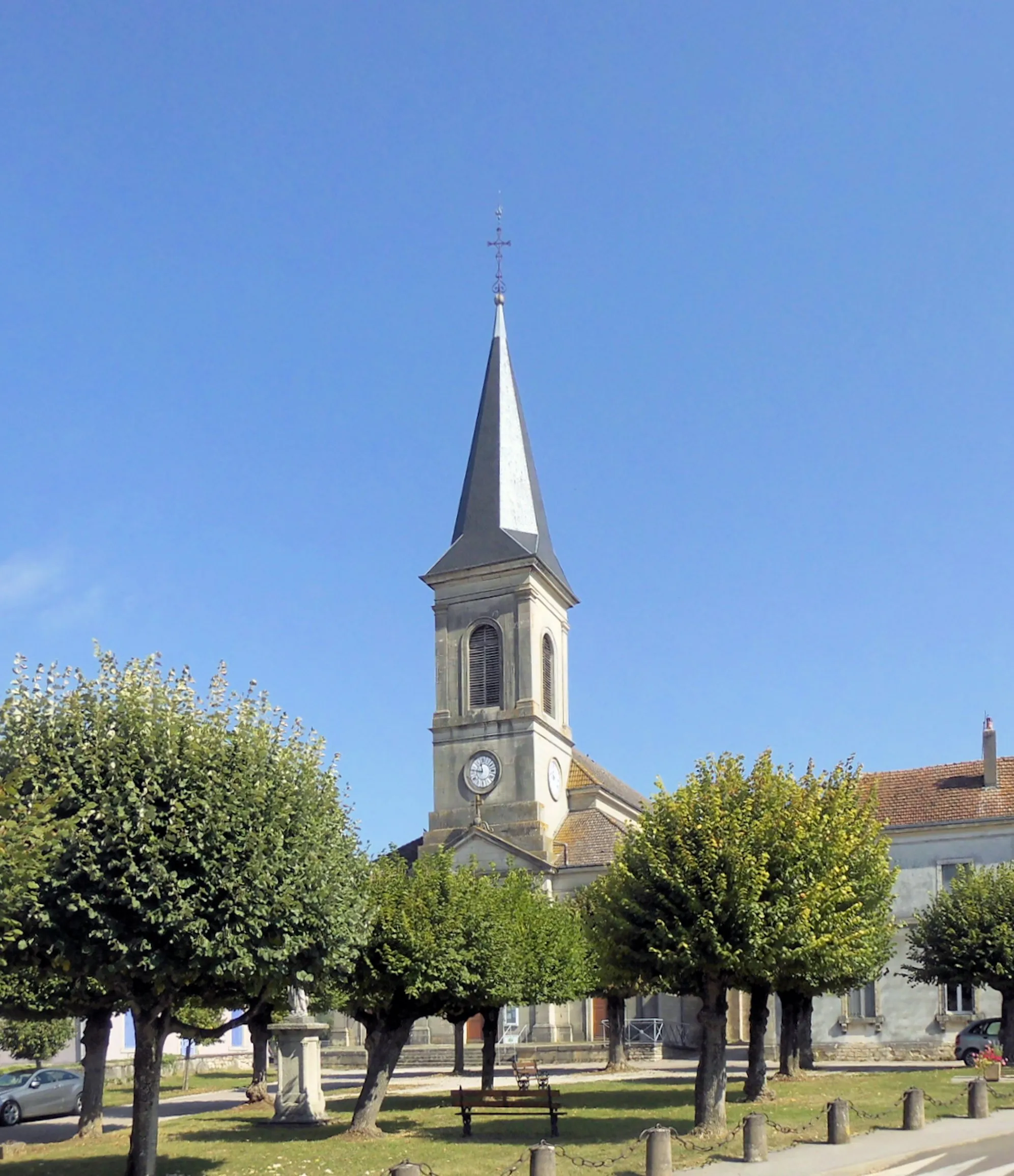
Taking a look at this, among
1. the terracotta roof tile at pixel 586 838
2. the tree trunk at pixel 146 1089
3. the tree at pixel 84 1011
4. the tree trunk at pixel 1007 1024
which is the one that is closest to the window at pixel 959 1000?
the tree trunk at pixel 1007 1024

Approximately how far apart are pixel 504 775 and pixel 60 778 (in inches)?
1519

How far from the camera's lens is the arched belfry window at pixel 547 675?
54750 millimetres

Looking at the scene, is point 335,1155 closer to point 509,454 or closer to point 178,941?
point 178,941

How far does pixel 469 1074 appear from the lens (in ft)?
130

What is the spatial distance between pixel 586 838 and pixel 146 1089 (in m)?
36.8

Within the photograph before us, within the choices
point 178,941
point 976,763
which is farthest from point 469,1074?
point 178,941

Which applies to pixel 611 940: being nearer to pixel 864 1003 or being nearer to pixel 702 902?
A: pixel 702 902

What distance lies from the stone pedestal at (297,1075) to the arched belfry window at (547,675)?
31162mm

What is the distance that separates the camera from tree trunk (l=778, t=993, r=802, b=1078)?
3053cm

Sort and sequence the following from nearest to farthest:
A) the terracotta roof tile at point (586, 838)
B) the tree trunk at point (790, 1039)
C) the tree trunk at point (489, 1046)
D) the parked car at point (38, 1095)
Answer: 1. the tree trunk at point (489, 1046)
2. the parked car at point (38, 1095)
3. the tree trunk at point (790, 1039)
4. the terracotta roof tile at point (586, 838)

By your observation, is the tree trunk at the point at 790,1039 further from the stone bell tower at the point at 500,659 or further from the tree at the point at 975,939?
the stone bell tower at the point at 500,659

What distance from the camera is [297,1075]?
2364cm

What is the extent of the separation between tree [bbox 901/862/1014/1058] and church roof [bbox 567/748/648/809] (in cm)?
1791

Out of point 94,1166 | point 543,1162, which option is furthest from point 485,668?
point 543,1162
